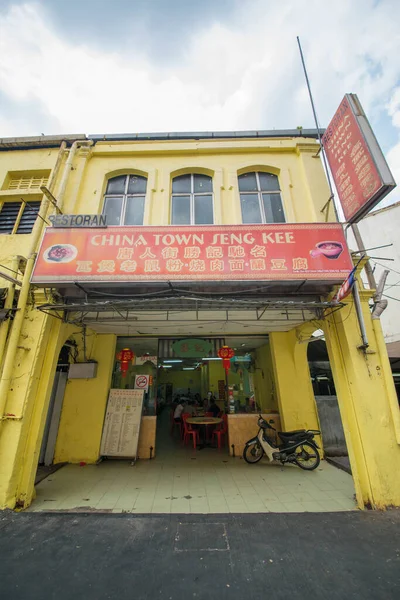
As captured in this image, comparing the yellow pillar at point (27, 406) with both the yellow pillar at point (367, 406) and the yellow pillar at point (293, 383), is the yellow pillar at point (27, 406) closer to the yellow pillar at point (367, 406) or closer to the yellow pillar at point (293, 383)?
the yellow pillar at point (367, 406)

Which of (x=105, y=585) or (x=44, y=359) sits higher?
(x=44, y=359)

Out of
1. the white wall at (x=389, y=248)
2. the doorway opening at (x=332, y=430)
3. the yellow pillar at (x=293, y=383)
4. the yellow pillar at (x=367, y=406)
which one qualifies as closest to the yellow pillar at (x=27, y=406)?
the yellow pillar at (x=367, y=406)

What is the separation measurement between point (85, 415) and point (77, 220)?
226 inches

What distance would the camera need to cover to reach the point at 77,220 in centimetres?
532

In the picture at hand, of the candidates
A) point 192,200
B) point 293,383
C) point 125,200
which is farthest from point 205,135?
point 293,383

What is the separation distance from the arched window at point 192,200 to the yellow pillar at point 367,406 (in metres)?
4.27

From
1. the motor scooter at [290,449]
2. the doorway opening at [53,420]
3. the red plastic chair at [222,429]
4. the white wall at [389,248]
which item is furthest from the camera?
the white wall at [389,248]

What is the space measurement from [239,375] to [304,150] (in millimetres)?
9082

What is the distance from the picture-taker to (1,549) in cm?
326

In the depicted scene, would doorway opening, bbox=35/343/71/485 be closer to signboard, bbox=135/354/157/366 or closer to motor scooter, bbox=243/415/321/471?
signboard, bbox=135/354/157/366

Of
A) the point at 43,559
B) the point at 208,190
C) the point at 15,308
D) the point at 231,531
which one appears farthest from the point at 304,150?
the point at 43,559

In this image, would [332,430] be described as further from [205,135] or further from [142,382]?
[205,135]

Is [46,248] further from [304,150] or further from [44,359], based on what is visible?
[304,150]

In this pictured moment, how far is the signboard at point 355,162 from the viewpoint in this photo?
4.33 meters
